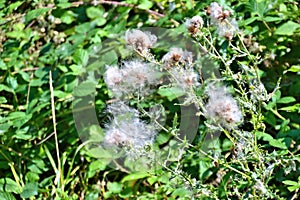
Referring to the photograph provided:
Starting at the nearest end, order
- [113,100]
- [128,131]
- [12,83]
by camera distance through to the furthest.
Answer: [128,131] → [113,100] → [12,83]

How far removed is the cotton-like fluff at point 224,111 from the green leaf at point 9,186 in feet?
3.00

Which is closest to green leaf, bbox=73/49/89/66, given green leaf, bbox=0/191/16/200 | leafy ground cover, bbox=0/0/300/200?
leafy ground cover, bbox=0/0/300/200

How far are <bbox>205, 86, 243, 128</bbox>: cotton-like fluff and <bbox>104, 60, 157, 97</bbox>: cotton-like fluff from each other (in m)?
0.17

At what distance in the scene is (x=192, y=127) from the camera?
6.62 feet

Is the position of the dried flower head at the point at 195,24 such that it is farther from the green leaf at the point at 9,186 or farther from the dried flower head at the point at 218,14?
the green leaf at the point at 9,186

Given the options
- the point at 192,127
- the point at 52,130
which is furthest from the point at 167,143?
the point at 52,130

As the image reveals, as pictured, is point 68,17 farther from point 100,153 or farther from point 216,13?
point 216,13

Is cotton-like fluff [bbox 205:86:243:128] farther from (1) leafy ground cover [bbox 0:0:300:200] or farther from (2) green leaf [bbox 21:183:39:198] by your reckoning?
(2) green leaf [bbox 21:183:39:198]

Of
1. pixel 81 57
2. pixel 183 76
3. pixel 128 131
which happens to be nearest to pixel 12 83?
pixel 81 57

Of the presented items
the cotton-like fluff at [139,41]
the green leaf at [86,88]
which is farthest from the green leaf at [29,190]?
the cotton-like fluff at [139,41]

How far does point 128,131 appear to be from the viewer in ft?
4.83

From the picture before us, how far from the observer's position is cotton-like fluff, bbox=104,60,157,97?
56.2 inches

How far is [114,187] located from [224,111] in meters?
0.96

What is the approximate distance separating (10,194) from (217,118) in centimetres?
92
